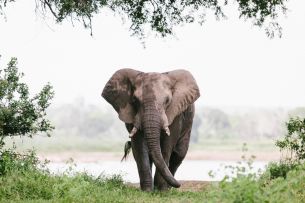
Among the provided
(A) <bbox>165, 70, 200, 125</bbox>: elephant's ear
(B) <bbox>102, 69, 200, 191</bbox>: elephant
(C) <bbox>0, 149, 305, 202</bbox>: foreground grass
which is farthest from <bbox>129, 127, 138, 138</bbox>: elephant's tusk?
(C) <bbox>0, 149, 305, 202</bbox>: foreground grass

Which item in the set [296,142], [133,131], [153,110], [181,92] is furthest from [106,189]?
[296,142]

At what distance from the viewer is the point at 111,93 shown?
16359 mm

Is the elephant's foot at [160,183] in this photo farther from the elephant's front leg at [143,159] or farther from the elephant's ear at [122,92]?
the elephant's ear at [122,92]

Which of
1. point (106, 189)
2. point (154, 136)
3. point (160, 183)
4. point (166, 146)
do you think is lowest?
point (106, 189)

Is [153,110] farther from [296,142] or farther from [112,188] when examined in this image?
[296,142]

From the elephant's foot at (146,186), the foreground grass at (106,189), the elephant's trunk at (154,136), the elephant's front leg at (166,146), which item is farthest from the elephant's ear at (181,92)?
the foreground grass at (106,189)

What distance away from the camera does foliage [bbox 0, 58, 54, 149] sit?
1808 cm

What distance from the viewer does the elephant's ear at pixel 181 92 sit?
15.6 metres

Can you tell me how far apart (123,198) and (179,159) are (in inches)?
186

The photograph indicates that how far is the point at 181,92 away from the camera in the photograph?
52.5 feet

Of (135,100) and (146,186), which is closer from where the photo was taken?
(135,100)

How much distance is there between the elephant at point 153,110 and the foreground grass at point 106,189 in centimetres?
58

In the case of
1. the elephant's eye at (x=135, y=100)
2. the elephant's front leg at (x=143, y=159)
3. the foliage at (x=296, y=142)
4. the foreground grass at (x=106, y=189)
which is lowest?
the foreground grass at (x=106, y=189)

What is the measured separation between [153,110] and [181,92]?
1412mm
